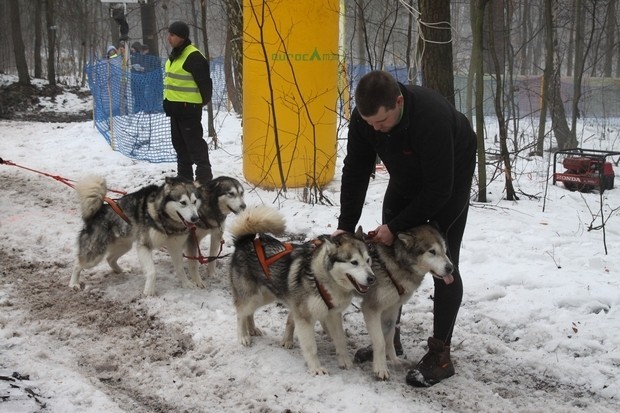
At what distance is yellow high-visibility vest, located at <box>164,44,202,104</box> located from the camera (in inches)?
271

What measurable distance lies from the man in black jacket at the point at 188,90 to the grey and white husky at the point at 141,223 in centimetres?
196

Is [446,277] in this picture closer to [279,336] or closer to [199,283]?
[279,336]

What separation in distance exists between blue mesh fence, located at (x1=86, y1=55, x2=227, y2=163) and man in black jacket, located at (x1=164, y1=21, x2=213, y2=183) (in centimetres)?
305

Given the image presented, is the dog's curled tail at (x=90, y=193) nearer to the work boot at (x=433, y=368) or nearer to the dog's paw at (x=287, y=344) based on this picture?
the dog's paw at (x=287, y=344)

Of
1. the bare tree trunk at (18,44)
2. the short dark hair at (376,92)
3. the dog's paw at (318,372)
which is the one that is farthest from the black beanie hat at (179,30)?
the bare tree trunk at (18,44)

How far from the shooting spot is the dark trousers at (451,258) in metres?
3.31

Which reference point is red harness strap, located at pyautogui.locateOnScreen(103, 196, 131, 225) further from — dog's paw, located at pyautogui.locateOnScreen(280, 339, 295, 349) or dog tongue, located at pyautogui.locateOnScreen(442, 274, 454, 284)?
dog tongue, located at pyautogui.locateOnScreen(442, 274, 454, 284)

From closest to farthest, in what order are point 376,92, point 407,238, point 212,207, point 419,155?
point 376,92
point 419,155
point 407,238
point 212,207

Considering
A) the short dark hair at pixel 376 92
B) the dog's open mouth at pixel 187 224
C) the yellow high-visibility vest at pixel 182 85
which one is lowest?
the dog's open mouth at pixel 187 224

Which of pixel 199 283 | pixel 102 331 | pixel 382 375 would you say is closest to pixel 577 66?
pixel 199 283

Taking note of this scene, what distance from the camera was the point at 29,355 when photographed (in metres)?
3.53

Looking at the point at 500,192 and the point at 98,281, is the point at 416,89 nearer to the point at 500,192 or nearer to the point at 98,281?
the point at 98,281

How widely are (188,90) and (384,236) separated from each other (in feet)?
14.2

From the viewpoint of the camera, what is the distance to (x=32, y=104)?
1805 centimetres
